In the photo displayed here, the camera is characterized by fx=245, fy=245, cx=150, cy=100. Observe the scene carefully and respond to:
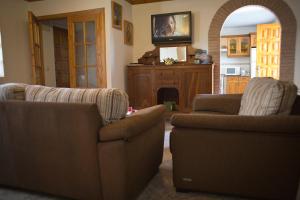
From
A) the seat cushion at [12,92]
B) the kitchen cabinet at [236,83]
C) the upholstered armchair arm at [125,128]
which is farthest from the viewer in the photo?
the kitchen cabinet at [236,83]

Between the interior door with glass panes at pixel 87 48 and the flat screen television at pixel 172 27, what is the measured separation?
1.13 metres

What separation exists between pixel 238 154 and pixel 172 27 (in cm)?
370

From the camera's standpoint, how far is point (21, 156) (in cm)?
179

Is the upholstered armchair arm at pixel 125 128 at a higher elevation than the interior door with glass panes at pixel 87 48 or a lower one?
lower

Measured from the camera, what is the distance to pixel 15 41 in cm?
470

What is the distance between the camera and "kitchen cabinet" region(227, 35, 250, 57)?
7.91 m

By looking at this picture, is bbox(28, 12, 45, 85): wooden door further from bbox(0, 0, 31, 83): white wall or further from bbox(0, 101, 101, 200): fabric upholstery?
bbox(0, 101, 101, 200): fabric upholstery

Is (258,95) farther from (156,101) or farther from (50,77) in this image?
(50,77)

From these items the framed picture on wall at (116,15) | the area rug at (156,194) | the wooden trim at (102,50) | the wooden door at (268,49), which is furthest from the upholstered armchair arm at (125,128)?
the wooden door at (268,49)

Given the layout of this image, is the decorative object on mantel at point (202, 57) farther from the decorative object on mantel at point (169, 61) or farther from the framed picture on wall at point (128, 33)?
the framed picture on wall at point (128, 33)

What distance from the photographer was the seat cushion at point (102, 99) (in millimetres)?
1608

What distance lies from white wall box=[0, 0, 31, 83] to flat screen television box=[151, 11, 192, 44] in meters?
2.60

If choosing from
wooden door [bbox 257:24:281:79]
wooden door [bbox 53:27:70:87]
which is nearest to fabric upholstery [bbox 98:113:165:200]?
wooden door [bbox 53:27:70:87]

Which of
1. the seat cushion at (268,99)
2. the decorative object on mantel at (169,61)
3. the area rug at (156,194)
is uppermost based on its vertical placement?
the decorative object on mantel at (169,61)
